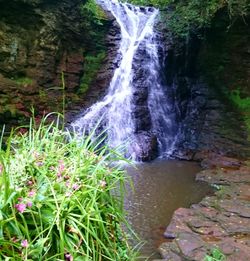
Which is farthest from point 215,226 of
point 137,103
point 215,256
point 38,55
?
point 38,55

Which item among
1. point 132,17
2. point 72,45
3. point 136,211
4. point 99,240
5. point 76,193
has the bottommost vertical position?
point 136,211

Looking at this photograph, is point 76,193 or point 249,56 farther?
point 249,56

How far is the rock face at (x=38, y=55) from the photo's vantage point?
9.43 m

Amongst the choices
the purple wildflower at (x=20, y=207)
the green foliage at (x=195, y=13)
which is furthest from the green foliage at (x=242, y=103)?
the purple wildflower at (x=20, y=207)

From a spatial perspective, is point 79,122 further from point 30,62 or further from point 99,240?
point 99,240

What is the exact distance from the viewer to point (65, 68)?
10773mm

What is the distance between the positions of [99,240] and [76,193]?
28 centimetres

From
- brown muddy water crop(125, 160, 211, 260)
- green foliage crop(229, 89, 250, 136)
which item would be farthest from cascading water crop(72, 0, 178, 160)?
green foliage crop(229, 89, 250, 136)

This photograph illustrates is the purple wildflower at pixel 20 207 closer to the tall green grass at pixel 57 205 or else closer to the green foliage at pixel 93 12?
the tall green grass at pixel 57 205

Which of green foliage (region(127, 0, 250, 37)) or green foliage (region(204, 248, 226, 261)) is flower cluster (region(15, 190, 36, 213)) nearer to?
green foliage (region(204, 248, 226, 261))

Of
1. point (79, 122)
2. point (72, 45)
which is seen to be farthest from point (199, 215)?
point (72, 45)

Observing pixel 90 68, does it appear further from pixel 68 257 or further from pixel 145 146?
pixel 68 257

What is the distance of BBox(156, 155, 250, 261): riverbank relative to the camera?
173 inches

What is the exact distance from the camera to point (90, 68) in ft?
37.9
